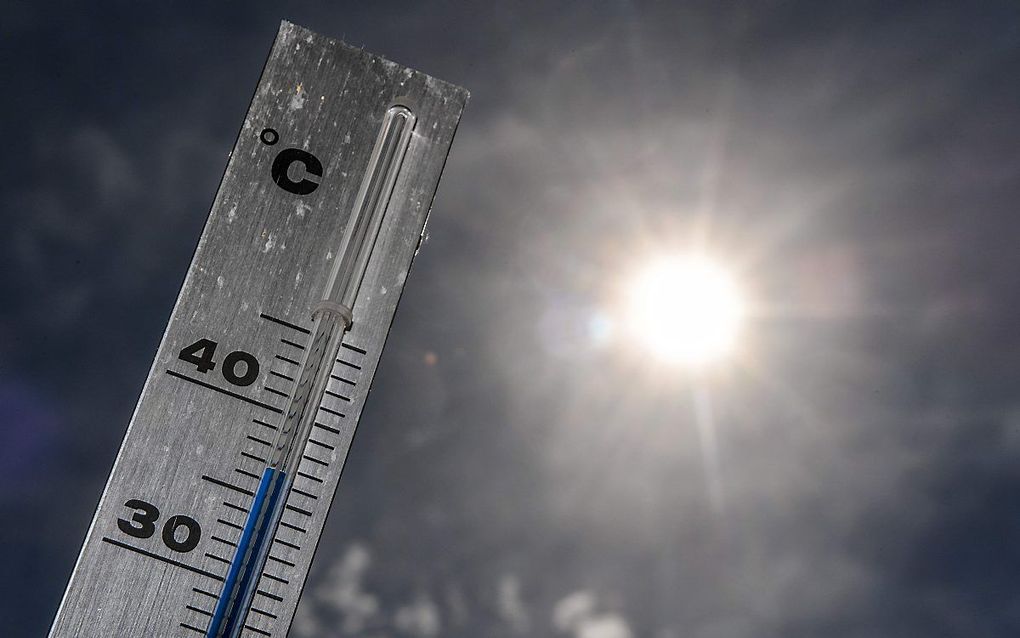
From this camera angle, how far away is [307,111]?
4.67m

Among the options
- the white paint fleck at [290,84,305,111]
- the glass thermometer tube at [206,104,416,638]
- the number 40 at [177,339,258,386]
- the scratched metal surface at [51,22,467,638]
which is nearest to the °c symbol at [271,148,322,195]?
the scratched metal surface at [51,22,467,638]

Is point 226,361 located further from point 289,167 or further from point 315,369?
point 289,167

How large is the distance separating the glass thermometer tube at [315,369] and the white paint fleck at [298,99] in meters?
0.49

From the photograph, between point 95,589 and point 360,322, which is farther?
point 360,322

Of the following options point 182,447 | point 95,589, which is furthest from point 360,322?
point 95,589

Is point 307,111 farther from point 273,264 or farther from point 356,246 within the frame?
point 356,246

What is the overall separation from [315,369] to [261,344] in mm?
757

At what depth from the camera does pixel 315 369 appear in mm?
3467

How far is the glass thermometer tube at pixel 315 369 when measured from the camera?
3.03 metres

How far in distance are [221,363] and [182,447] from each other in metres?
0.35

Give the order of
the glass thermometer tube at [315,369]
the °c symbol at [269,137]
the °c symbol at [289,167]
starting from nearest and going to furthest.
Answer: the glass thermometer tube at [315,369] → the °c symbol at [289,167] → the °c symbol at [269,137]

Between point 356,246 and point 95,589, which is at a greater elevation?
point 356,246

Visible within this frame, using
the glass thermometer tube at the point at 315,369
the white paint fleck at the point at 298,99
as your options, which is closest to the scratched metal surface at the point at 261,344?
the white paint fleck at the point at 298,99

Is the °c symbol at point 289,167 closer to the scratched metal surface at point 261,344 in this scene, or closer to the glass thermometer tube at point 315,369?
the scratched metal surface at point 261,344
